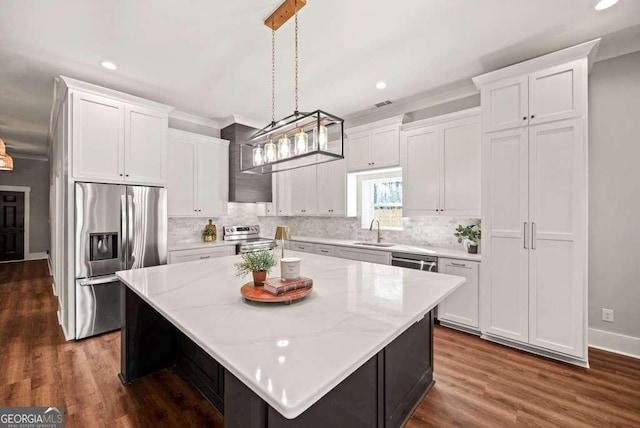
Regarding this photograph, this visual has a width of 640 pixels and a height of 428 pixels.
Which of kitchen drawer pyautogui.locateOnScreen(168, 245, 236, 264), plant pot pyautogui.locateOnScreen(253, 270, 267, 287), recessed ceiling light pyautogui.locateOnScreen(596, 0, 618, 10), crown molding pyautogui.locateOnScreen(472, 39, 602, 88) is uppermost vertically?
recessed ceiling light pyautogui.locateOnScreen(596, 0, 618, 10)

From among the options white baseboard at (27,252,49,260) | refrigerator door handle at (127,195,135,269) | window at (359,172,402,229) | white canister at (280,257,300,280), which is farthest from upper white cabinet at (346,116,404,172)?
white baseboard at (27,252,49,260)

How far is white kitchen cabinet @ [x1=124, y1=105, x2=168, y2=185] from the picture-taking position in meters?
3.38

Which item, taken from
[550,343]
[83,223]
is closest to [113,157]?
[83,223]

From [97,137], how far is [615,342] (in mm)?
5620

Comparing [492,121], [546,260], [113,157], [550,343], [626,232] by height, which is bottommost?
[550,343]

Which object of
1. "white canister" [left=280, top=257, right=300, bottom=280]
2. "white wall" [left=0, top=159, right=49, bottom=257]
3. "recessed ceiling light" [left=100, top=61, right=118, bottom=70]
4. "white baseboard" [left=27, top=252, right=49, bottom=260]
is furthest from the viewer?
"white baseboard" [left=27, top=252, right=49, bottom=260]

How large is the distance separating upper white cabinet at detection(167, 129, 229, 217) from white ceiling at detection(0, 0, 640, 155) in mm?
765

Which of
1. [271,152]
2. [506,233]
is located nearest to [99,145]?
[271,152]

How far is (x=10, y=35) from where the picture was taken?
2379 millimetres

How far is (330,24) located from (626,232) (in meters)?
3.27

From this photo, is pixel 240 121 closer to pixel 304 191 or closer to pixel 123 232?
pixel 304 191

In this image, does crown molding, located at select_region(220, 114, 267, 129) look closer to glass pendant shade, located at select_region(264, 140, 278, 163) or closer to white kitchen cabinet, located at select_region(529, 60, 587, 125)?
glass pendant shade, located at select_region(264, 140, 278, 163)

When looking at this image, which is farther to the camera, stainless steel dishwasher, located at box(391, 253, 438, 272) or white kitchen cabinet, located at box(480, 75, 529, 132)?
stainless steel dishwasher, located at box(391, 253, 438, 272)

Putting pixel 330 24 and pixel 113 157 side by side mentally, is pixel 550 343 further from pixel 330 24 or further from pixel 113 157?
pixel 113 157
